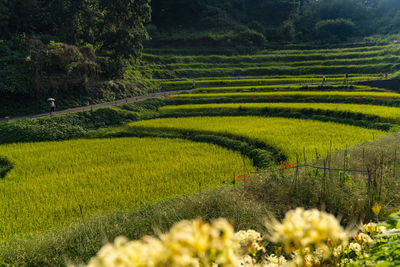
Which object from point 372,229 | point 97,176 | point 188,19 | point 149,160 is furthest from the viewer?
point 188,19

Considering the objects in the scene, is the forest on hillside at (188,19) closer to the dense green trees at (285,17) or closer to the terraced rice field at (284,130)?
the dense green trees at (285,17)

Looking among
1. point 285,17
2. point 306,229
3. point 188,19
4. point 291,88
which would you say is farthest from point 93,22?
point 285,17

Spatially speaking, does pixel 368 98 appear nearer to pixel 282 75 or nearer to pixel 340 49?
pixel 282 75

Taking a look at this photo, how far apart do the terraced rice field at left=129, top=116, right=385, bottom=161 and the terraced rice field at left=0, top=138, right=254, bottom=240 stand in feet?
5.33

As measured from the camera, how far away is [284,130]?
1369 centimetres

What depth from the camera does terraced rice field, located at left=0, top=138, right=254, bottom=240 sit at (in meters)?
7.54

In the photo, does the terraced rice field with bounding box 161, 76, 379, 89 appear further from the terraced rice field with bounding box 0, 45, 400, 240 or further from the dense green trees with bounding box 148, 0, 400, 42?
the dense green trees with bounding box 148, 0, 400, 42

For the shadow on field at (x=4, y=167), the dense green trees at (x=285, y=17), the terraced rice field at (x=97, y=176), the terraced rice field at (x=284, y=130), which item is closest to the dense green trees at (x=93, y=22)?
the terraced rice field at (x=284, y=130)

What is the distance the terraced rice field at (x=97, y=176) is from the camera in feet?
24.7

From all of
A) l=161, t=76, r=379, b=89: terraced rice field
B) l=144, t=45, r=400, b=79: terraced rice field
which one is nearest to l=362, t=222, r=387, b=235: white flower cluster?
l=161, t=76, r=379, b=89: terraced rice field

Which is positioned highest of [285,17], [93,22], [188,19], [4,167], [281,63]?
[285,17]

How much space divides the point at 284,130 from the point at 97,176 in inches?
327

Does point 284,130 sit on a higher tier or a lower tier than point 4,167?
higher

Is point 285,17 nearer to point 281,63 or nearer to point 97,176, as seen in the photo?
point 281,63
